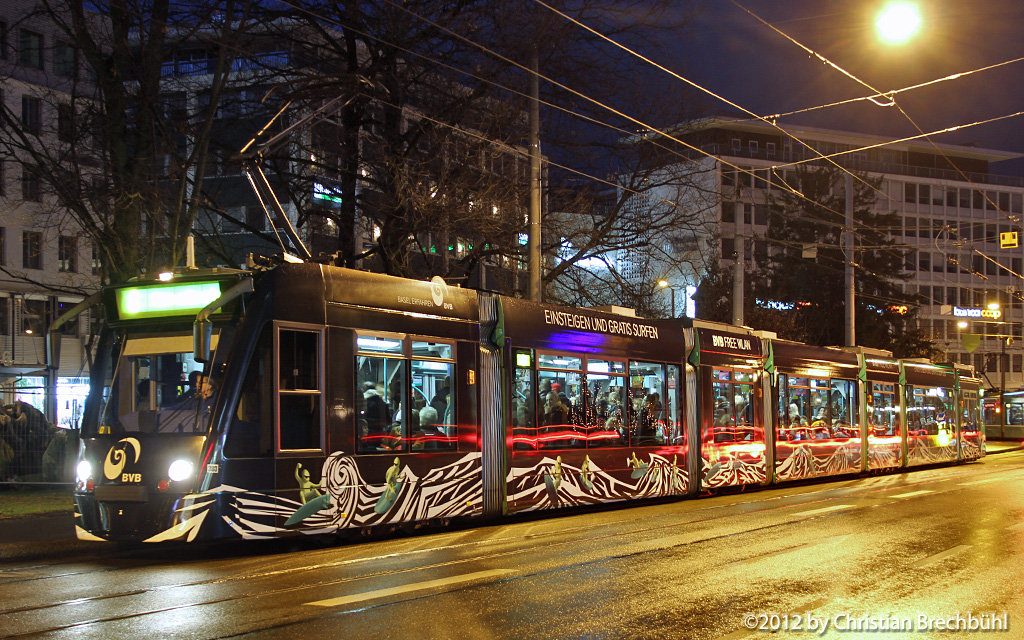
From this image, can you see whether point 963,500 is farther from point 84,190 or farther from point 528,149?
point 84,190

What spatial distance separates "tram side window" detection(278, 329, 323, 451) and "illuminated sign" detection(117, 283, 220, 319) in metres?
0.95

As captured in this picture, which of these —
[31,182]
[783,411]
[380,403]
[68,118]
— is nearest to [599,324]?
[380,403]

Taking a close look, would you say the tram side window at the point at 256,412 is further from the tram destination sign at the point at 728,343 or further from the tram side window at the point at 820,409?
the tram side window at the point at 820,409

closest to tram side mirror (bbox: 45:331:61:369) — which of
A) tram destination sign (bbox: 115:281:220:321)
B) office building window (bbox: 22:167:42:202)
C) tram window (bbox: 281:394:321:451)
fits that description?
tram destination sign (bbox: 115:281:220:321)

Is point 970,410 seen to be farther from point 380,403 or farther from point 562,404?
point 380,403

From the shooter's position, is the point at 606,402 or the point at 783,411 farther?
the point at 783,411

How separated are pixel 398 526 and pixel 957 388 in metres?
23.8

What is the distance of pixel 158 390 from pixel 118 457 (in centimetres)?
80

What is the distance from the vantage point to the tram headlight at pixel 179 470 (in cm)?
991

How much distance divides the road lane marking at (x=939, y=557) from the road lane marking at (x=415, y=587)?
3.87m

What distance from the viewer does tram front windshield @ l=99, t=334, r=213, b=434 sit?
10195 millimetres

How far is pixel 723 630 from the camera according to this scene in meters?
6.71

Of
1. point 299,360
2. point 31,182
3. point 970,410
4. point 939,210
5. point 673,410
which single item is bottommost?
point 970,410

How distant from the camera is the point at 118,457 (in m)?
10.2
